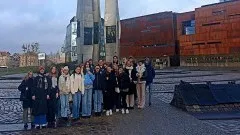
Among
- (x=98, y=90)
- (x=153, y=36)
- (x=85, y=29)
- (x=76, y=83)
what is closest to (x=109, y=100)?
(x=98, y=90)

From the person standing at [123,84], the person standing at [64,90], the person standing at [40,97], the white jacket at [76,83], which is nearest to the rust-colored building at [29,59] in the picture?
the person standing at [123,84]

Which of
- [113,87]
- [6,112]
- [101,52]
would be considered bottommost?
[6,112]

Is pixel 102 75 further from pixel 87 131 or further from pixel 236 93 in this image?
pixel 236 93

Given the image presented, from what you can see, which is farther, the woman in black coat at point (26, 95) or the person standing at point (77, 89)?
the person standing at point (77, 89)

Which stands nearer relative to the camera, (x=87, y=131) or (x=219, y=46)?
(x=87, y=131)

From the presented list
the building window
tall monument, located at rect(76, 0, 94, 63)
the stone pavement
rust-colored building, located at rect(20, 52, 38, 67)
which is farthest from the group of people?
rust-colored building, located at rect(20, 52, 38, 67)

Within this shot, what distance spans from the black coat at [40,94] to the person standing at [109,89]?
2.34m

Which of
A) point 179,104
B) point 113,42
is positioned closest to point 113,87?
point 179,104

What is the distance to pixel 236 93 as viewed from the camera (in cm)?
1146

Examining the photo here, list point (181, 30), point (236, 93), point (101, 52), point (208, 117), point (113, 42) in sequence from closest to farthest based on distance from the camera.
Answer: point (208, 117) < point (236, 93) < point (113, 42) < point (101, 52) < point (181, 30)

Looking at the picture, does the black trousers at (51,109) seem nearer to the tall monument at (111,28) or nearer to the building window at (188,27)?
the tall monument at (111,28)

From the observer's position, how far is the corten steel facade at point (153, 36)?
223 feet

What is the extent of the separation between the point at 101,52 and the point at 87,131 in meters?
20.0

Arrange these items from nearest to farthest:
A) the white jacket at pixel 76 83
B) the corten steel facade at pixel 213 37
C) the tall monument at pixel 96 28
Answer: the white jacket at pixel 76 83
the tall monument at pixel 96 28
the corten steel facade at pixel 213 37
